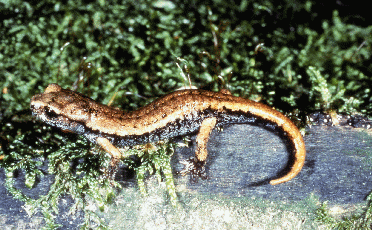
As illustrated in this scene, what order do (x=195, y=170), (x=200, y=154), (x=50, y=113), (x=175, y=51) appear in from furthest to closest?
1. (x=175, y=51)
2. (x=50, y=113)
3. (x=200, y=154)
4. (x=195, y=170)

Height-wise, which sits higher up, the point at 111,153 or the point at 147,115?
the point at 147,115

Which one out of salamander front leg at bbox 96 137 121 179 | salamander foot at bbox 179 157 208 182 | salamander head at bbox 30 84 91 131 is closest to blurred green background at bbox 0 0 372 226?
salamander head at bbox 30 84 91 131

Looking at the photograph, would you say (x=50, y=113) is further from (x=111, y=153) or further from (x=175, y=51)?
(x=175, y=51)

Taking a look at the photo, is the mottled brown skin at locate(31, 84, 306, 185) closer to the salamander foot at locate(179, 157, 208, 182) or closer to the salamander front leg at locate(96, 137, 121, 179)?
the salamander front leg at locate(96, 137, 121, 179)

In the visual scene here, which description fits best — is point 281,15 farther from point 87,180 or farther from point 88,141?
point 87,180

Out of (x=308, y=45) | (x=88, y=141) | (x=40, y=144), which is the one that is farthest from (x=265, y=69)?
(x=40, y=144)

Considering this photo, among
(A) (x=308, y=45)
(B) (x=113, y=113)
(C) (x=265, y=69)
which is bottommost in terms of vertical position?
(B) (x=113, y=113)

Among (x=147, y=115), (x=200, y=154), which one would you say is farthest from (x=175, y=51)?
(x=200, y=154)
